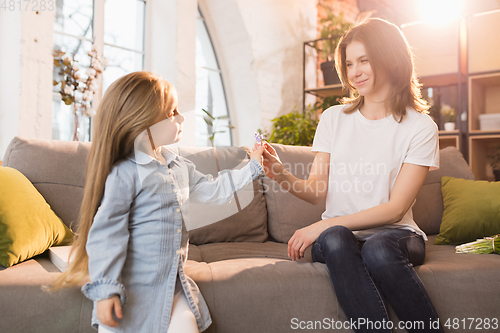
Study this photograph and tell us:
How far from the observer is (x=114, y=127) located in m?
0.96

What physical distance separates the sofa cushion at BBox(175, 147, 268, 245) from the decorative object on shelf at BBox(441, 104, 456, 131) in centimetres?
197

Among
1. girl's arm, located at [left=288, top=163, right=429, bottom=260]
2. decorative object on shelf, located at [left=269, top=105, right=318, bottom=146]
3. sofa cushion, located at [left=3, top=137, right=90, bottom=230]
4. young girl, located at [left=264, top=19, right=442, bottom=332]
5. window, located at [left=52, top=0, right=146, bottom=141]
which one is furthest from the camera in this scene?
decorative object on shelf, located at [left=269, top=105, right=318, bottom=146]

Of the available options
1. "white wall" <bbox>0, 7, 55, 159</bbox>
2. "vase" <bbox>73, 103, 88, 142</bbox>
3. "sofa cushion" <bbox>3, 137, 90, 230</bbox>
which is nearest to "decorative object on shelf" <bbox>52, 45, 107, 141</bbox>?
"vase" <bbox>73, 103, 88, 142</bbox>

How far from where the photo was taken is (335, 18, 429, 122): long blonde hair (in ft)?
4.34

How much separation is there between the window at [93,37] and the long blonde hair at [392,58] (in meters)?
1.76

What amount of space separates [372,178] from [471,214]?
615mm

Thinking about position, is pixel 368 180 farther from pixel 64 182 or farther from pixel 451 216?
pixel 64 182

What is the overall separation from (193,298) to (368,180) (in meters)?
0.70

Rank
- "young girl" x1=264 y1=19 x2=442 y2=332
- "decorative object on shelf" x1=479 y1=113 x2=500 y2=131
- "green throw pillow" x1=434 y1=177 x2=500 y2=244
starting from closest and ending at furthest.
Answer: "young girl" x1=264 y1=19 x2=442 y2=332 < "green throw pillow" x1=434 y1=177 x2=500 y2=244 < "decorative object on shelf" x1=479 y1=113 x2=500 y2=131

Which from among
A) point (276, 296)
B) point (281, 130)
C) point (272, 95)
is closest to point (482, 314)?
point (276, 296)

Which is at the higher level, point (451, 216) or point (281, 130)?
point (281, 130)

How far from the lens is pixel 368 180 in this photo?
1.32 metres

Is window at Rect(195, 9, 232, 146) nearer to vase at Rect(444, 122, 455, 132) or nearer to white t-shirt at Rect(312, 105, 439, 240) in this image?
vase at Rect(444, 122, 455, 132)

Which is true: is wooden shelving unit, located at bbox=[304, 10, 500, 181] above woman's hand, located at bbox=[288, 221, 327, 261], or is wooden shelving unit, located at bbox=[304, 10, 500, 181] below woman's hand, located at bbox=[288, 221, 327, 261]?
above
